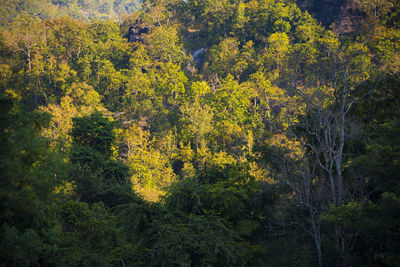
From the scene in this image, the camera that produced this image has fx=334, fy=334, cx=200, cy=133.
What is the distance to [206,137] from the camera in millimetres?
35188

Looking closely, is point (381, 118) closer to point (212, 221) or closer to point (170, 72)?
point (212, 221)

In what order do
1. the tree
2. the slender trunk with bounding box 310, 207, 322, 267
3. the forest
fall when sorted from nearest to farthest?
the forest
the slender trunk with bounding box 310, 207, 322, 267
the tree

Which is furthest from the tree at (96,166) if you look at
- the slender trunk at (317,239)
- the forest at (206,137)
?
the slender trunk at (317,239)

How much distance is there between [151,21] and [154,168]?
2802cm

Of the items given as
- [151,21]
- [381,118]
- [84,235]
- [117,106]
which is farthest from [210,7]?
[84,235]

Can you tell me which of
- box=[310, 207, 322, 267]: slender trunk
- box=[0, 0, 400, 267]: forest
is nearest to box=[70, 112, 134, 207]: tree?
box=[0, 0, 400, 267]: forest

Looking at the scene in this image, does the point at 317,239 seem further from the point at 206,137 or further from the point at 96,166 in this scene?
the point at 206,137

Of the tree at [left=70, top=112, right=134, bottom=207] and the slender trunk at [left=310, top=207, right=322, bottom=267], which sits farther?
the tree at [left=70, top=112, right=134, bottom=207]

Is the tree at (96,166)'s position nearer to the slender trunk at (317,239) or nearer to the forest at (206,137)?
the forest at (206,137)

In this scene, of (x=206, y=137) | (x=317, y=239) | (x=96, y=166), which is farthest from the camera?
(x=206, y=137)

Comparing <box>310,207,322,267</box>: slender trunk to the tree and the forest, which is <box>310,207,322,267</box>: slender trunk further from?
the tree

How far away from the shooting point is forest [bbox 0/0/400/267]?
11211mm

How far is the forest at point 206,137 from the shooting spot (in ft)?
36.8

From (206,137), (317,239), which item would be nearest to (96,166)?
(206,137)
